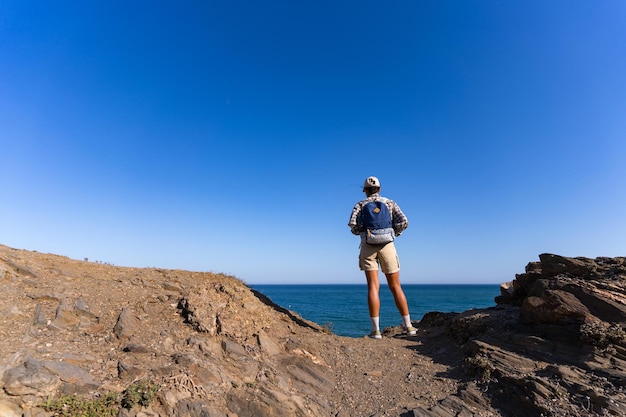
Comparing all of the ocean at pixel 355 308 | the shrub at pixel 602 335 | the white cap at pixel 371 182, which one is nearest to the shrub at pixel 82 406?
the ocean at pixel 355 308

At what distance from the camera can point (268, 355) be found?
5613 millimetres

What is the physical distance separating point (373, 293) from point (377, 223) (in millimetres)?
1577

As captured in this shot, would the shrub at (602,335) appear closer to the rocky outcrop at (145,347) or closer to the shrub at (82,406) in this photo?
the rocky outcrop at (145,347)

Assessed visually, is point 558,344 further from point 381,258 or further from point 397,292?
point 381,258

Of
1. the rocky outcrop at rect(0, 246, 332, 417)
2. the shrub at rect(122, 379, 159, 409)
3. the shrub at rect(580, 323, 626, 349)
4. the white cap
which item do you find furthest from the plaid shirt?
the shrub at rect(122, 379, 159, 409)

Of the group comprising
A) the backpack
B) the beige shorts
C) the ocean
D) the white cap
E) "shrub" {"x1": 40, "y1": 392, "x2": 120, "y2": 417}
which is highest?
the white cap

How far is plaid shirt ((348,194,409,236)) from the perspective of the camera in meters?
7.55

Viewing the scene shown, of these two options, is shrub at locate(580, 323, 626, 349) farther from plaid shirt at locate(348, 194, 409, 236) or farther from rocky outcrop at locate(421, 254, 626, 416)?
plaid shirt at locate(348, 194, 409, 236)

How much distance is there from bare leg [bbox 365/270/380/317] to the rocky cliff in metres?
0.65

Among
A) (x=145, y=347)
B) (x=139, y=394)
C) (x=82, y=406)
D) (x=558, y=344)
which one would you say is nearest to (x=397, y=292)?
(x=558, y=344)

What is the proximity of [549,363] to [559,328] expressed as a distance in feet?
2.69

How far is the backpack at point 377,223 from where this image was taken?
7.27 meters

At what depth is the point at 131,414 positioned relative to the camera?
3713 mm

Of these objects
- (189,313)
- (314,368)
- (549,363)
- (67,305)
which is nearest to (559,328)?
(549,363)
